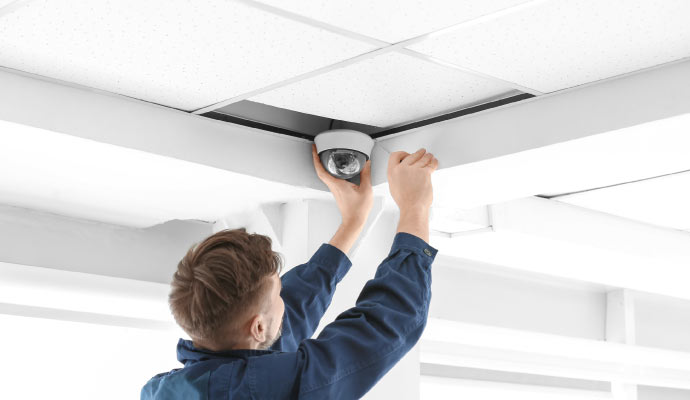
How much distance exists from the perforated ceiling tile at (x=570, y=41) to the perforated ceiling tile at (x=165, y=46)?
9.3 inches

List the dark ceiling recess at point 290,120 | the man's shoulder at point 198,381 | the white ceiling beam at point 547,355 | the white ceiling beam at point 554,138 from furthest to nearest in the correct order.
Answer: the white ceiling beam at point 547,355
the dark ceiling recess at point 290,120
the white ceiling beam at point 554,138
the man's shoulder at point 198,381

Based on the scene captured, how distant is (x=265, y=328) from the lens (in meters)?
1.63

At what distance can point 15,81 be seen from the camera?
2043mm

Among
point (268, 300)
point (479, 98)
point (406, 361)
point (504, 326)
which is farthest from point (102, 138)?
point (504, 326)

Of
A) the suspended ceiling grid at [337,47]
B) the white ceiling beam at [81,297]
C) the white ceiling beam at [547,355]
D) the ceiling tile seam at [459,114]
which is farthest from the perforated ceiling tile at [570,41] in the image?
the white ceiling beam at [547,355]

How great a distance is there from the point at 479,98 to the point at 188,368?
1.01 m

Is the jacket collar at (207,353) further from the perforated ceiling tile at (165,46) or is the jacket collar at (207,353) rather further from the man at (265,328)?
the perforated ceiling tile at (165,46)

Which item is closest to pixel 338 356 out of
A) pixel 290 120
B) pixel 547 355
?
pixel 290 120

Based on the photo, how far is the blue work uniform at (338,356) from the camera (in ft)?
5.15

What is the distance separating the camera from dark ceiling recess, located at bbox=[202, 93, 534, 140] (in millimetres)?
2422

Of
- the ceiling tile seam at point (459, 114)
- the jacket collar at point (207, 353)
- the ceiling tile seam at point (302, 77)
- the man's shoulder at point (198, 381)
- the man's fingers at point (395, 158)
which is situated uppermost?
→ the ceiling tile seam at point (459, 114)

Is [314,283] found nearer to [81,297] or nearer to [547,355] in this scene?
[81,297]

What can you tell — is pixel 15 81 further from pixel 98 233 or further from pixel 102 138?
pixel 98 233

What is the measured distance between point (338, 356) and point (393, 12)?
632mm
